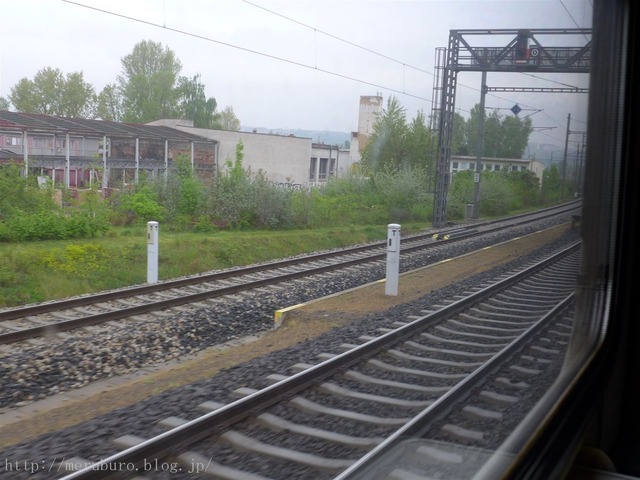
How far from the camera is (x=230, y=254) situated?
9.68m

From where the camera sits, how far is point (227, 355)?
5328mm

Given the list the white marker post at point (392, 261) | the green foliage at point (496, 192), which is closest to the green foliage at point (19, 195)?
the white marker post at point (392, 261)

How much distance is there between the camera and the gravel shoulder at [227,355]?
3654 mm

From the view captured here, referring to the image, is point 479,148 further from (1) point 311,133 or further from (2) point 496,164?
(1) point 311,133

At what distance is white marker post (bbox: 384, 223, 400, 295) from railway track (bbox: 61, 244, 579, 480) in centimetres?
187

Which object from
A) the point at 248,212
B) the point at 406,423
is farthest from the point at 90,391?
the point at 248,212

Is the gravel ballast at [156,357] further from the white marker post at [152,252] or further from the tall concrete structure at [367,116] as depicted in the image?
the tall concrete structure at [367,116]

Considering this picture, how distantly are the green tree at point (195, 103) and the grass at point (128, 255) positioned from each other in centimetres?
171

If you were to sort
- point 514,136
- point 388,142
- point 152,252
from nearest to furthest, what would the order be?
1. point 152,252
2. point 514,136
3. point 388,142

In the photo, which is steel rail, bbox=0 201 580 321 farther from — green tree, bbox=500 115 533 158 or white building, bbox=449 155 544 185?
green tree, bbox=500 115 533 158

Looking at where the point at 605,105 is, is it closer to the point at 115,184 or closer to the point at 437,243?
the point at 115,184

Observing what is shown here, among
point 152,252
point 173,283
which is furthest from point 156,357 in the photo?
point 152,252

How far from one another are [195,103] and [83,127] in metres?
1.13

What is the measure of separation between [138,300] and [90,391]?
279 cm
